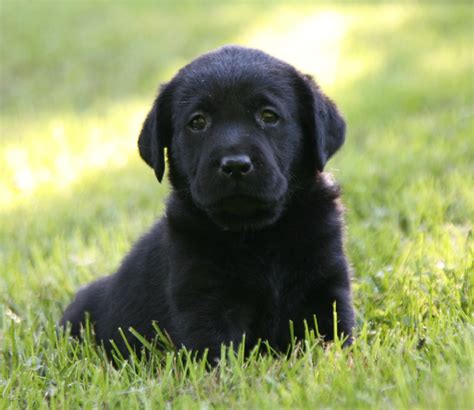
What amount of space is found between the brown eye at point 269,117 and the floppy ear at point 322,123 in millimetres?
208

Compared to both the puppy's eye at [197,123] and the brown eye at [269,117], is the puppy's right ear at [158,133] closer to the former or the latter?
the puppy's eye at [197,123]

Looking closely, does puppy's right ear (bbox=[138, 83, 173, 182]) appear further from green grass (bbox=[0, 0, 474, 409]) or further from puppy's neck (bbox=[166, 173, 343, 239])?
green grass (bbox=[0, 0, 474, 409])

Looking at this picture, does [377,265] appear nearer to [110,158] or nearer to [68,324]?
[68,324]

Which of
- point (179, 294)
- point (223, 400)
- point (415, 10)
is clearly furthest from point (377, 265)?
point (415, 10)

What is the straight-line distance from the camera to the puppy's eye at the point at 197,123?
378 centimetres

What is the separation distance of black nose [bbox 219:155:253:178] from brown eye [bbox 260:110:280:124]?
321 millimetres

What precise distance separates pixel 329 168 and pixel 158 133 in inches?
94.2

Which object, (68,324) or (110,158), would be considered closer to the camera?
(68,324)

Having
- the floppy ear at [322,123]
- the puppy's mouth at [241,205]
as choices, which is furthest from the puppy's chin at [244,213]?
the floppy ear at [322,123]

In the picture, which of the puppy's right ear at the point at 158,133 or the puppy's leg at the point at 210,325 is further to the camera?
the puppy's right ear at the point at 158,133

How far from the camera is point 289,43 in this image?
460 inches

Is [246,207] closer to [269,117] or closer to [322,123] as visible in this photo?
[269,117]

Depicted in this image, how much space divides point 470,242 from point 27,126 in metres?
5.99

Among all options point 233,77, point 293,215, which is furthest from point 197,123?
point 293,215
